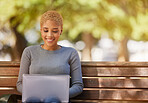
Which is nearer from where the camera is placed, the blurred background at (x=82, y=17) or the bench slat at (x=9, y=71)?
the bench slat at (x=9, y=71)

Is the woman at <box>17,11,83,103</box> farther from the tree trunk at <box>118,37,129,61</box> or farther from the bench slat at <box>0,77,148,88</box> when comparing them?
the tree trunk at <box>118,37,129,61</box>

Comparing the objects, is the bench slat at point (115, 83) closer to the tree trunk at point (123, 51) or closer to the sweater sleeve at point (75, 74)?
the sweater sleeve at point (75, 74)

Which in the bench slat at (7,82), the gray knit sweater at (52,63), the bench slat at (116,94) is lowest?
the bench slat at (116,94)

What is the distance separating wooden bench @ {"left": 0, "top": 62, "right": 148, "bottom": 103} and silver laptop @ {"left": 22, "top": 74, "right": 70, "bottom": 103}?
730 millimetres

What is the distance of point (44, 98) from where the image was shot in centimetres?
219

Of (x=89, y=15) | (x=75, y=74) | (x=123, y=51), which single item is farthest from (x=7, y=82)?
(x=123, y=51)

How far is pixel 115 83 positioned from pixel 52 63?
0.80 meters

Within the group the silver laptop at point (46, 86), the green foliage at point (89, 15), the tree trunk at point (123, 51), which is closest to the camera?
the silver laptop at point (46, 86)

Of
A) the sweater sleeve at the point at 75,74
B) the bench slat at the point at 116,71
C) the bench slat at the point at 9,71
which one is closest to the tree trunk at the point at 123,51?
the bench slat at the point at 116,71

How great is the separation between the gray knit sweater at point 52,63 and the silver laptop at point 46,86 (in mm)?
269

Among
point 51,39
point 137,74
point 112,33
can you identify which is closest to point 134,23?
point 112,33

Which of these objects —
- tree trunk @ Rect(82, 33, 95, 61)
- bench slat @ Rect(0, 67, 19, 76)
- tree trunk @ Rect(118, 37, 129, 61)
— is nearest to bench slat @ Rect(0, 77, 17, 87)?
bench slat @ Rect(0, 67, 19, 76)

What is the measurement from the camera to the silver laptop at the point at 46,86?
2.20 metres

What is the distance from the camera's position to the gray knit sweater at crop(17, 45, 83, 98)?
2.52 meters
